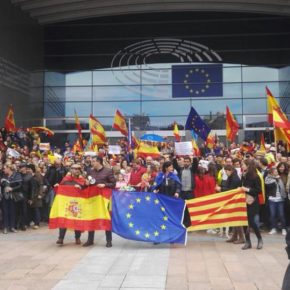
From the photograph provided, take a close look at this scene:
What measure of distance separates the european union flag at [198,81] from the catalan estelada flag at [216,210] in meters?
23.2

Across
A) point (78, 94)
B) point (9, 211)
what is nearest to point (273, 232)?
point (9, 211)

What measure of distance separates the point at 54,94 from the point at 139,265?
2803 centimetres

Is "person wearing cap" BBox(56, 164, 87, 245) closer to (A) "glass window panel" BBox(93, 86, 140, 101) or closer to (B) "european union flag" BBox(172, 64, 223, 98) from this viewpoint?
(B) "european union flag" BBox(172, 64, 223, 98)

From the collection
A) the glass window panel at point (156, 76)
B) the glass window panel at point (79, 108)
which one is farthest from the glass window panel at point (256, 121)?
the glass window panel at point (79, 108)

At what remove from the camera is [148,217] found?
34.1 feet

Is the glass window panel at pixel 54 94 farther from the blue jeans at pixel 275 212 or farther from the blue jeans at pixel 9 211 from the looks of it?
the blue jeans at pixel 275 212

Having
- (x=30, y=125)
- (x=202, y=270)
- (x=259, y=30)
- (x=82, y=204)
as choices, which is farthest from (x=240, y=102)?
(x=202, y=270)

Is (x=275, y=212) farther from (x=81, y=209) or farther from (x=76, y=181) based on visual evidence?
(x=76, y=181)

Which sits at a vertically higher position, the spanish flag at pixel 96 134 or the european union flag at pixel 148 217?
the spanish flag at pixel 96 134

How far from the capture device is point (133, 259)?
29.4 ft

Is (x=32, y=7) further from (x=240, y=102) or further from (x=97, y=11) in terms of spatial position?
(x=240, y=102)

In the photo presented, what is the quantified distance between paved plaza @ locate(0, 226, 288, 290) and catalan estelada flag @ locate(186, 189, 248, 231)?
1.35ft

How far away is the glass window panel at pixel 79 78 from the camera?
114 ft

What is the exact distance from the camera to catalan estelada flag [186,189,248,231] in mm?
10617
